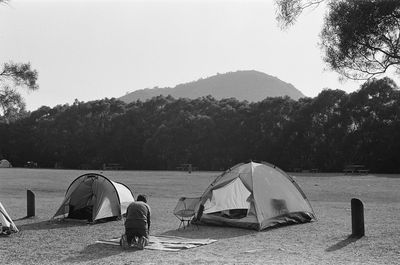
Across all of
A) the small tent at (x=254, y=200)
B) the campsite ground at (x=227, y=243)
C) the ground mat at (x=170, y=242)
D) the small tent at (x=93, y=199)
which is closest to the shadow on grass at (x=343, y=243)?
the campsite ground at (x=227, y=243)

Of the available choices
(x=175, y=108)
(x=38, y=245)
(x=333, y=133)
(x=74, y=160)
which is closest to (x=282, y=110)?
(x=333, y=133)

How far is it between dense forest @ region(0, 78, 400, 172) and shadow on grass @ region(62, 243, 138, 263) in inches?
1616

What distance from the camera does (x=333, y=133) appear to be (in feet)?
167

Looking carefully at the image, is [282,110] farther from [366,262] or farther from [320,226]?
[366,262]

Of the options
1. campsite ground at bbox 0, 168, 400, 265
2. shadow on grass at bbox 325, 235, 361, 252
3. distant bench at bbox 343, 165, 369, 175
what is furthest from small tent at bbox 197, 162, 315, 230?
distant bench at bbox 343, 165, 369, 175

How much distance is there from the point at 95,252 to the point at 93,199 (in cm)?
546

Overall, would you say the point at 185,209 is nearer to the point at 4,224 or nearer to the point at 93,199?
the point at 93,199

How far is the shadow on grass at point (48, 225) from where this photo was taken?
13.7 metres

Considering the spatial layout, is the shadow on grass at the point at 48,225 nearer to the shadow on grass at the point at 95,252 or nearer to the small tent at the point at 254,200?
the shadow on grass at the point at 95,252

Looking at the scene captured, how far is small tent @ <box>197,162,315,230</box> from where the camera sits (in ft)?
44.0

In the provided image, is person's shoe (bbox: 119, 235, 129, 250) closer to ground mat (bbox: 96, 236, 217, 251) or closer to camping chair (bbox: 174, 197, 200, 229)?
ground mat (bbox: 96, 236, 217, 251)

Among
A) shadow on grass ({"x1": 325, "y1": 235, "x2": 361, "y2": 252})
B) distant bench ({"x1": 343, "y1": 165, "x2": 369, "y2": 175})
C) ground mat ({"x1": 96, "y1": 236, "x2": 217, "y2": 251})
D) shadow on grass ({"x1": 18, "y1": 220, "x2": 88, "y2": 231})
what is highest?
distant bench ({"x1": 343, "y1": 165, "x2": 369, "y2": 175})

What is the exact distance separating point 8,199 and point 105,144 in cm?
4279

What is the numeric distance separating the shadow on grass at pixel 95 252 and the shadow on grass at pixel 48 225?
3399 mm
